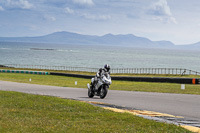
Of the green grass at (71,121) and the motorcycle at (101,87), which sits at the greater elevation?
the motorcycle at (101,87)

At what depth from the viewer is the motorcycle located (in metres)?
18.0

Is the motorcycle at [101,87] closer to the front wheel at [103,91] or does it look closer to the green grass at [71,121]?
the front wheel at [103,91]

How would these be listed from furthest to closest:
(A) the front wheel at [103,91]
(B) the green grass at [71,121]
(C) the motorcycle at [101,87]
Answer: (A) the front wheel at [103,91]
(C) the motorcycle at [101,87]
(B) the green grass at [71,121]

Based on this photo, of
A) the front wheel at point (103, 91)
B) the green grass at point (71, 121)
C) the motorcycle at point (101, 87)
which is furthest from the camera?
the front wheel at point (103, 91)

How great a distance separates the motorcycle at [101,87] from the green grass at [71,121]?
4.40 metres

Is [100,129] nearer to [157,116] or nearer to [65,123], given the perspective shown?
[65,123]

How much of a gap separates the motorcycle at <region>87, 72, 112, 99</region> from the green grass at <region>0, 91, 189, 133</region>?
173 inches

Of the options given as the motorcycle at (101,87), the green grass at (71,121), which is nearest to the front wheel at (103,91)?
the motorcycle at (101,87)

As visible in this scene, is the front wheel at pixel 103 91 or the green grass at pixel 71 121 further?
the front wheel at pixel 103 91

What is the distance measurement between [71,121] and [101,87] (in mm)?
8795

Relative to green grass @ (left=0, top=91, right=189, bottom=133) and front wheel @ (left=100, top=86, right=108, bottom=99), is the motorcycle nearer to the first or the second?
front wheel @ (left=100, top=86, right=108, bottom=99)

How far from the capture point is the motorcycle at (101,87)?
18.0 meters

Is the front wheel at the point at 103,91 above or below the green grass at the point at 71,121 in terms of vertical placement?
above

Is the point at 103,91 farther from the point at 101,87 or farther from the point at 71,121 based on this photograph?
the point at 71,121
